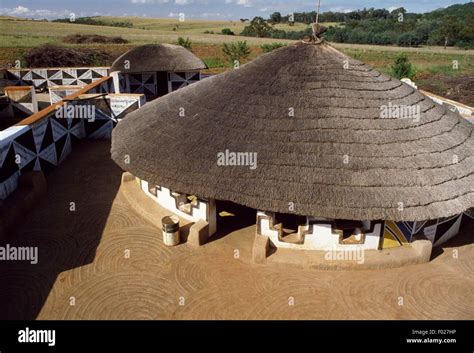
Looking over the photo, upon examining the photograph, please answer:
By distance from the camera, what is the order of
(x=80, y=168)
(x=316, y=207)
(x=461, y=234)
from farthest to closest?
(x=80, y=168) < (x=461, y=234) < (x=316, y=207)

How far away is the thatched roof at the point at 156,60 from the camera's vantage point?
24.5m

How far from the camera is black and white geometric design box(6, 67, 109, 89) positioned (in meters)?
28.7

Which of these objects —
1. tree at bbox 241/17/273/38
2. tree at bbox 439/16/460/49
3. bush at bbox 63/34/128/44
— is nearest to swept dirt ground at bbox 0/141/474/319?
bush at bbox 63/34/128/44

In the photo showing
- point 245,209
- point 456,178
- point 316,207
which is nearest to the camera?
point 316,207

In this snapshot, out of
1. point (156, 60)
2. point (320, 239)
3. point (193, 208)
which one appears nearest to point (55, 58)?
point (156, 60)

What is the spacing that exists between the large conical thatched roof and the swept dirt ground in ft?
5.46

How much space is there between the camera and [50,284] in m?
8.32

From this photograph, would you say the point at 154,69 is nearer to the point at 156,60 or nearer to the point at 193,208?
the point at 156,60

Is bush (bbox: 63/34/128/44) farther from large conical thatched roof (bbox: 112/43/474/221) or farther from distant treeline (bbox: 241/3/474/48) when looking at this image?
large conical thatched roof (bbox: 112/43/474/221)

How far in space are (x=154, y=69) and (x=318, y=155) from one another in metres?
18.6

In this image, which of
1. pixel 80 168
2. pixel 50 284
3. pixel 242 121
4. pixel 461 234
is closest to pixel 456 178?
pixel 461 234

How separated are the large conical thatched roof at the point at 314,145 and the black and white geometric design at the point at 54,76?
2001 cm

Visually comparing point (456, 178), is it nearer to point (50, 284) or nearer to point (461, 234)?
point (461, 234)
